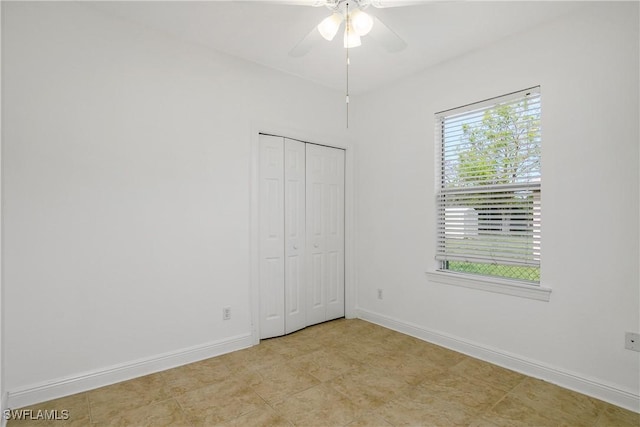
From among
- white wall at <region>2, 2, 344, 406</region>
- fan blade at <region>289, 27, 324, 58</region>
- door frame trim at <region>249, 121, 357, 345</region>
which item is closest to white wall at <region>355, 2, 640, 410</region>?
door frame trim at <region>249, 121, 357, 345</region>

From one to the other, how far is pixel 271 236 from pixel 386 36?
6.62ft

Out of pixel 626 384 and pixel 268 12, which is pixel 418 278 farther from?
pixel 268 12

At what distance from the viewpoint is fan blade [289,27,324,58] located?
2049 millimetres

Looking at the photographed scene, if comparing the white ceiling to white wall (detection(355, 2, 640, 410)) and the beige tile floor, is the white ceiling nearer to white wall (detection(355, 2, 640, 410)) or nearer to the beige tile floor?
white wall (detection(355, 2, 640, 410))

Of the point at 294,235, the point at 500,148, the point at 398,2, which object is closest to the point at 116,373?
the point at 294,235

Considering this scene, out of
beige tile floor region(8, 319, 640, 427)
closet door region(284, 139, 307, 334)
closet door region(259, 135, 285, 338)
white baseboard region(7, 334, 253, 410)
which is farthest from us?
closet door region(284, 139, 307, 334)

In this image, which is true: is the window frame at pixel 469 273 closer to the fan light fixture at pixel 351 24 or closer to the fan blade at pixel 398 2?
the fan blade at pixel 398 2

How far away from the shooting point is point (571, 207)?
2363mm

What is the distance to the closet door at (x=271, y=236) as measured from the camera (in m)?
3.24

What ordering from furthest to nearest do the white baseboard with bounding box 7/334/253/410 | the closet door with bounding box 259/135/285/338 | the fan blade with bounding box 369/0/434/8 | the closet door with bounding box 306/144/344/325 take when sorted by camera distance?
the closet door with bounding box 306/144/344/325
the closet door with bounding box 259/135/285/338
the white baseboard with bounding box 7/334/253/410
the fan blade with bounding box 369/0/434/8

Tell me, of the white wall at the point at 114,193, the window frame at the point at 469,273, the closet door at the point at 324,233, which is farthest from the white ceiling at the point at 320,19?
the closet door at the point at 324,233

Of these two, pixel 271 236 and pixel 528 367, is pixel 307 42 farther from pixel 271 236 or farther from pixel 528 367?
pixel 528 367

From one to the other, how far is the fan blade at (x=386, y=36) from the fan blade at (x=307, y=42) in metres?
0.32

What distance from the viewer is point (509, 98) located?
271cm
